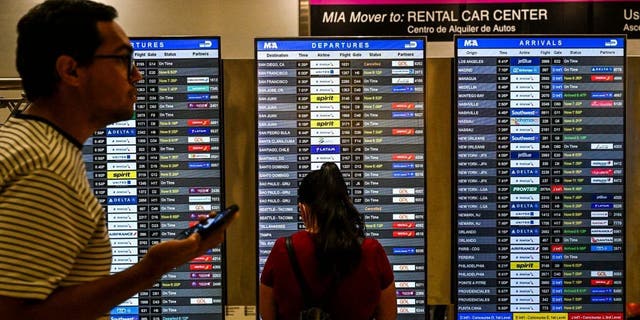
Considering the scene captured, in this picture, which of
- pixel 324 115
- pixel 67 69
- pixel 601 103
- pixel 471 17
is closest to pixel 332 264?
pixel 324 115

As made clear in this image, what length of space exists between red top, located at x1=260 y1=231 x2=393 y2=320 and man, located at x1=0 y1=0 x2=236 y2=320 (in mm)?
1236

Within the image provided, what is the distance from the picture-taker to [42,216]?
1160 mm

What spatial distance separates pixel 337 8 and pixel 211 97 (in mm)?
1212

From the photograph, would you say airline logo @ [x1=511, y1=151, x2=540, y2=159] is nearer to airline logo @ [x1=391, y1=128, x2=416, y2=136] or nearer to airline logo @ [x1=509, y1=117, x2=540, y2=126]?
airline logo @ [x1=509, y1=117, x2=540, y2=126]

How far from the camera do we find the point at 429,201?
3.45 m

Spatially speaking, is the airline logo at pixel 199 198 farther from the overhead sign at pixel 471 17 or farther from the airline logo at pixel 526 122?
the airline logo at pixel 526 122

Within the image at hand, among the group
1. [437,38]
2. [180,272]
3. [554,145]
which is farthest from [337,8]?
[180,272]

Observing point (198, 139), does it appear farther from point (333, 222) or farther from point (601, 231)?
point (601, 231)

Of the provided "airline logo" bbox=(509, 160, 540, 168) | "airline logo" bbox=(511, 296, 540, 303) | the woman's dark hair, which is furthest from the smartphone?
"airline logo" bbox=(511, 296, 540, 303)

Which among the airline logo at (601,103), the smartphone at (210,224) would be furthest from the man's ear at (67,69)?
the airline logo at (601,103)

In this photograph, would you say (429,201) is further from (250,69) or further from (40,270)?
(40,270)

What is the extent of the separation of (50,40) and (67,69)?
63mm

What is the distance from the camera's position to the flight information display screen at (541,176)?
324 cm

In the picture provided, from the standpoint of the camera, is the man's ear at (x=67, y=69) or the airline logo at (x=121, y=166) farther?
the airline logo at (x=121, y=166)
